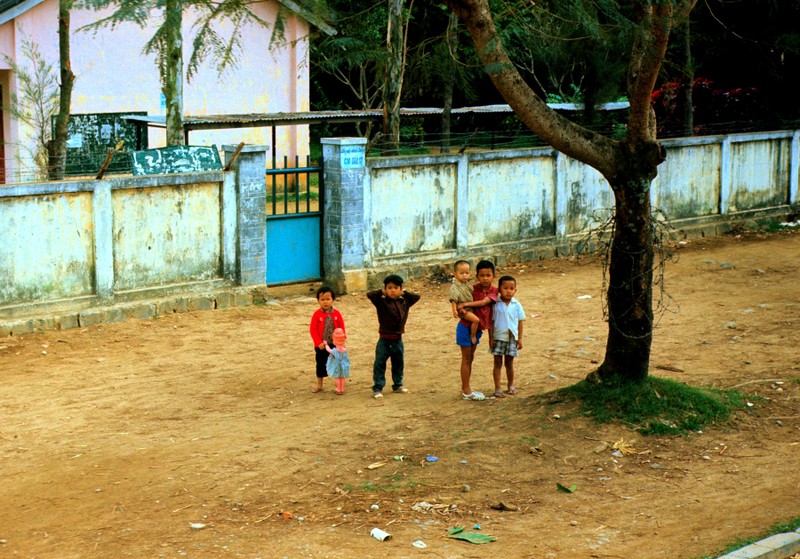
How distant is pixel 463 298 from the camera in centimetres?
902

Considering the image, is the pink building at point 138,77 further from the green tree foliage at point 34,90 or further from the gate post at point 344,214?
the gate post at point 344,214

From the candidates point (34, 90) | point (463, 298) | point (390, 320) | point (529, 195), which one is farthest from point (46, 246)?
point (34, 90)

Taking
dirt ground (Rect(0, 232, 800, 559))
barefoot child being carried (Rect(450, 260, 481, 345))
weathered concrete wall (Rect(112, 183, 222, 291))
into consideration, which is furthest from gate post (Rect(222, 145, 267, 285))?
barefoot child being carried (Rect(450, 260, 481, 345))

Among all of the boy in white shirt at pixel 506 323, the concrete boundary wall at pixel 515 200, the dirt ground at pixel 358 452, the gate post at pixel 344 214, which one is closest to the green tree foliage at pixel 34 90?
the gate post at pixel 344 214

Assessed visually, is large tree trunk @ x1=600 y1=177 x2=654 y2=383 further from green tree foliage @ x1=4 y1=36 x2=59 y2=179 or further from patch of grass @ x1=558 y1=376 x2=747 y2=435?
green tree foliage @ x1=4 y1=36 x2=59 y2=179

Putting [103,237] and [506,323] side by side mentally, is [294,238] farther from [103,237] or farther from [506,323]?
[506,323]

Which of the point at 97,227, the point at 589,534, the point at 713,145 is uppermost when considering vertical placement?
the point at 713,145

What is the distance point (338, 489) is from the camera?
23.3 feet

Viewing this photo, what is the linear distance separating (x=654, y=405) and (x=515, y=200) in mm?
8237

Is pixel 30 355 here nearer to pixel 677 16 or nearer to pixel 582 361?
pixel 582 361

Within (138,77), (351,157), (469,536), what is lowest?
(469,536)

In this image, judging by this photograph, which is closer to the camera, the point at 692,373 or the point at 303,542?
the point at 303,542

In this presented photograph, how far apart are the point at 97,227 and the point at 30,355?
1750mm

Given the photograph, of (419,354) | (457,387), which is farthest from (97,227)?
(457,387)
